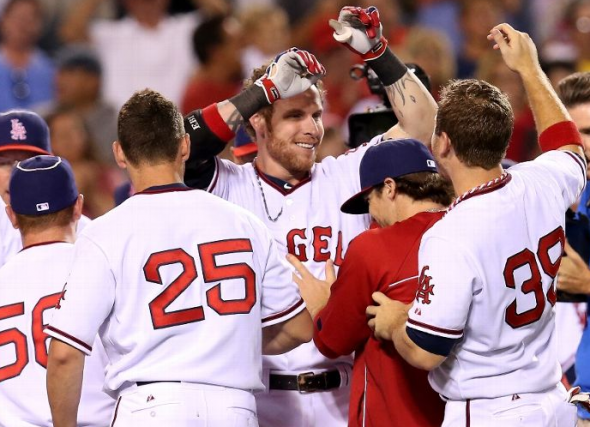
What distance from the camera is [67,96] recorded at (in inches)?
370

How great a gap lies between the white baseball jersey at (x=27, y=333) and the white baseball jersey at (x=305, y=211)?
923 mm

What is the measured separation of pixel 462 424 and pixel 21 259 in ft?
5.95

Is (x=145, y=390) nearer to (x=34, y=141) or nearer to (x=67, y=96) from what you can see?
(x=34, y=141)

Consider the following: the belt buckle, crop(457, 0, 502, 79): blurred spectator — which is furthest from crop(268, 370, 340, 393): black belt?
crop(457, 0, 502, 79): blurred spectator

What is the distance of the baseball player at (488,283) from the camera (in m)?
3.35

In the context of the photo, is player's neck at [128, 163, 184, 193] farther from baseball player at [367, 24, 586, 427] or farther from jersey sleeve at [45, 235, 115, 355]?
baseball player at [367, 24, 586, 427]

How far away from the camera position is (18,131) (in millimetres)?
5250

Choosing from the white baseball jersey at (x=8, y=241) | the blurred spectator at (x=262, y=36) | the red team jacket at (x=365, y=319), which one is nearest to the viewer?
the red team jacket at (x=365, y=319)

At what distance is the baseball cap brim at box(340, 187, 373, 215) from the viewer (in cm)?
399

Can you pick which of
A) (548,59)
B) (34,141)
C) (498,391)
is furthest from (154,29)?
(498,391)

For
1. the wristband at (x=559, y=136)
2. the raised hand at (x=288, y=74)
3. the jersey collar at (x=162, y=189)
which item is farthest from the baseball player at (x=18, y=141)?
the wristband at (x=559, y=136)

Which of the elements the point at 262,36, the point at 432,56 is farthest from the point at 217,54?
the point at 432,56

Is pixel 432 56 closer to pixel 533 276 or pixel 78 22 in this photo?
pixel 78 22

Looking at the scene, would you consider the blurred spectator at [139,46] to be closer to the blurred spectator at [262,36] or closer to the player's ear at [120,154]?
the blurred spectator at [262,36]
